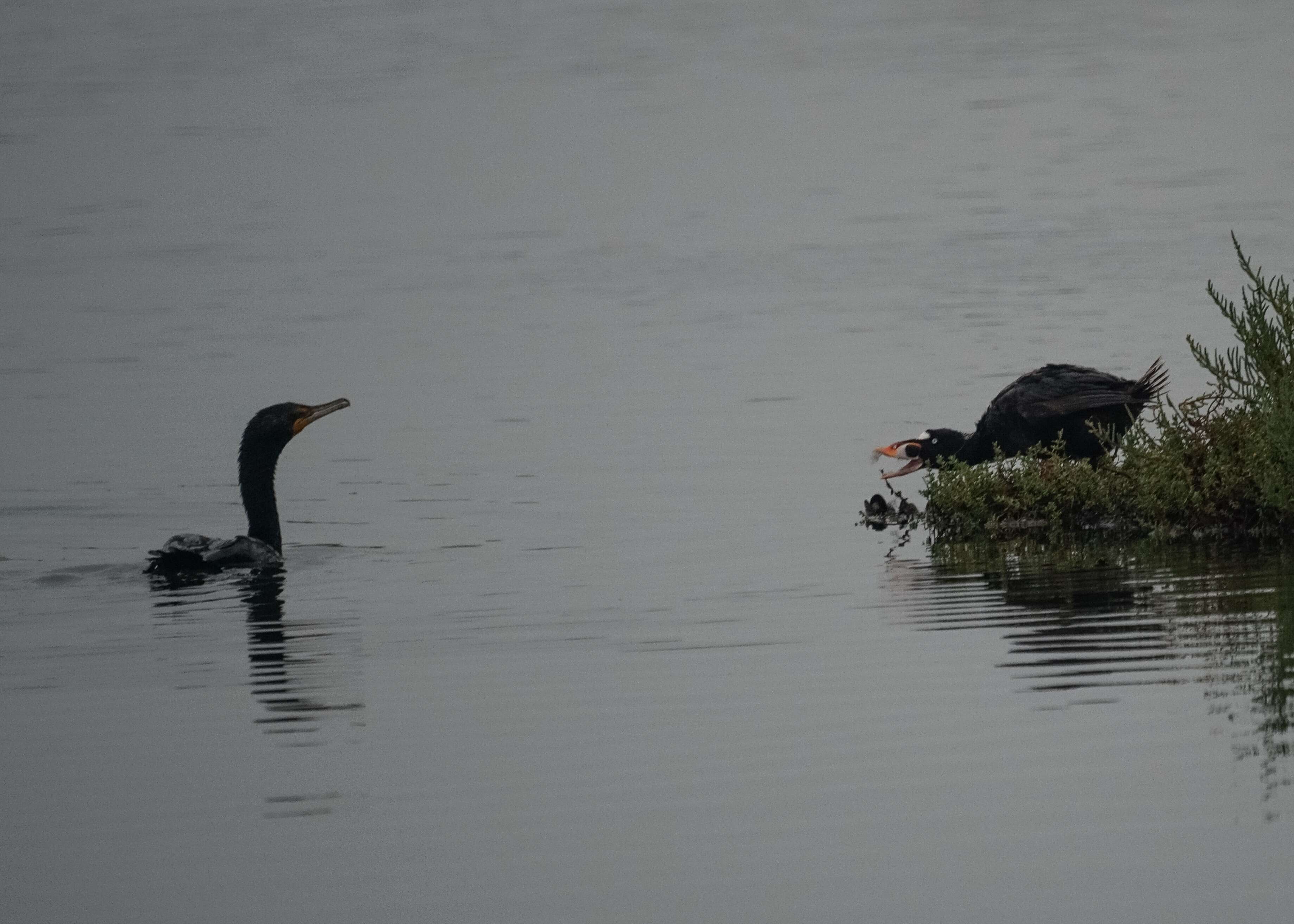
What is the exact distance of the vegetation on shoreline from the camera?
1299 centimetres

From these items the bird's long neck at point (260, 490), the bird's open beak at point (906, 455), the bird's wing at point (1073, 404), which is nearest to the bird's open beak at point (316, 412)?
the bird's long neck at point (260, 490)

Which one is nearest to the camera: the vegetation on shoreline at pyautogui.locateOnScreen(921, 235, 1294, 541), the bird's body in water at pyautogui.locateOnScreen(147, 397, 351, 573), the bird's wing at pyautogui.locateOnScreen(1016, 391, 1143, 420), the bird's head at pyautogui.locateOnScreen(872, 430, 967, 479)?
the vegetation on shoreline at pyautogui.locateOnScreen(921, 235, 1294, 541)

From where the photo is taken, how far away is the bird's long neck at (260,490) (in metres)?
15.5

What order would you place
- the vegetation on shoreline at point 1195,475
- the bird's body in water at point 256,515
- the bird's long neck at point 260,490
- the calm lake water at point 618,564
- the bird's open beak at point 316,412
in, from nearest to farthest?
the calm lake water at point 618,564 < the vegetation on shoreline at point 1195,475 < the bird's body in water at point 256,515 < the bird's long neck at point 260,490 < the bird's open beak at point 316,412

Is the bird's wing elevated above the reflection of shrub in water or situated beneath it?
elevated above

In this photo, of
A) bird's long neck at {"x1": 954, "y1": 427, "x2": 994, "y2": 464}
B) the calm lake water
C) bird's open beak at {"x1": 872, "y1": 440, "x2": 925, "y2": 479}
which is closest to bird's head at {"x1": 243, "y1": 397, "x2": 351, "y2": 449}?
the calm lake water

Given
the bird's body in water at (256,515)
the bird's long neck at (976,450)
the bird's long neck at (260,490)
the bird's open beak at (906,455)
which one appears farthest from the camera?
the bird's open beak at (906,455)

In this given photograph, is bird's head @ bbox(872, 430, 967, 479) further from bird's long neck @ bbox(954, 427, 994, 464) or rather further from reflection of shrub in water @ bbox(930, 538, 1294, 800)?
reflection of shrub in water @ bbox(930, 538, 1294, 800)

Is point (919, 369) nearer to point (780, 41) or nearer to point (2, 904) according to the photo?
point (2, 904)

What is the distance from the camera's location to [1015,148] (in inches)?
1879

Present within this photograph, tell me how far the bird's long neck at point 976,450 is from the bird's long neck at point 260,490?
16.3 feet

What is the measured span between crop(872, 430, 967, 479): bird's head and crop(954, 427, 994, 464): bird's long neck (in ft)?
0.24

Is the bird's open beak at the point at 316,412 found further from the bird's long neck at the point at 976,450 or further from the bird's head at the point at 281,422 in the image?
the bird's long neck at the point at 976,450

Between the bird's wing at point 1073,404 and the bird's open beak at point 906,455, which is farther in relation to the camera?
the bird's open beak at point 906,455
